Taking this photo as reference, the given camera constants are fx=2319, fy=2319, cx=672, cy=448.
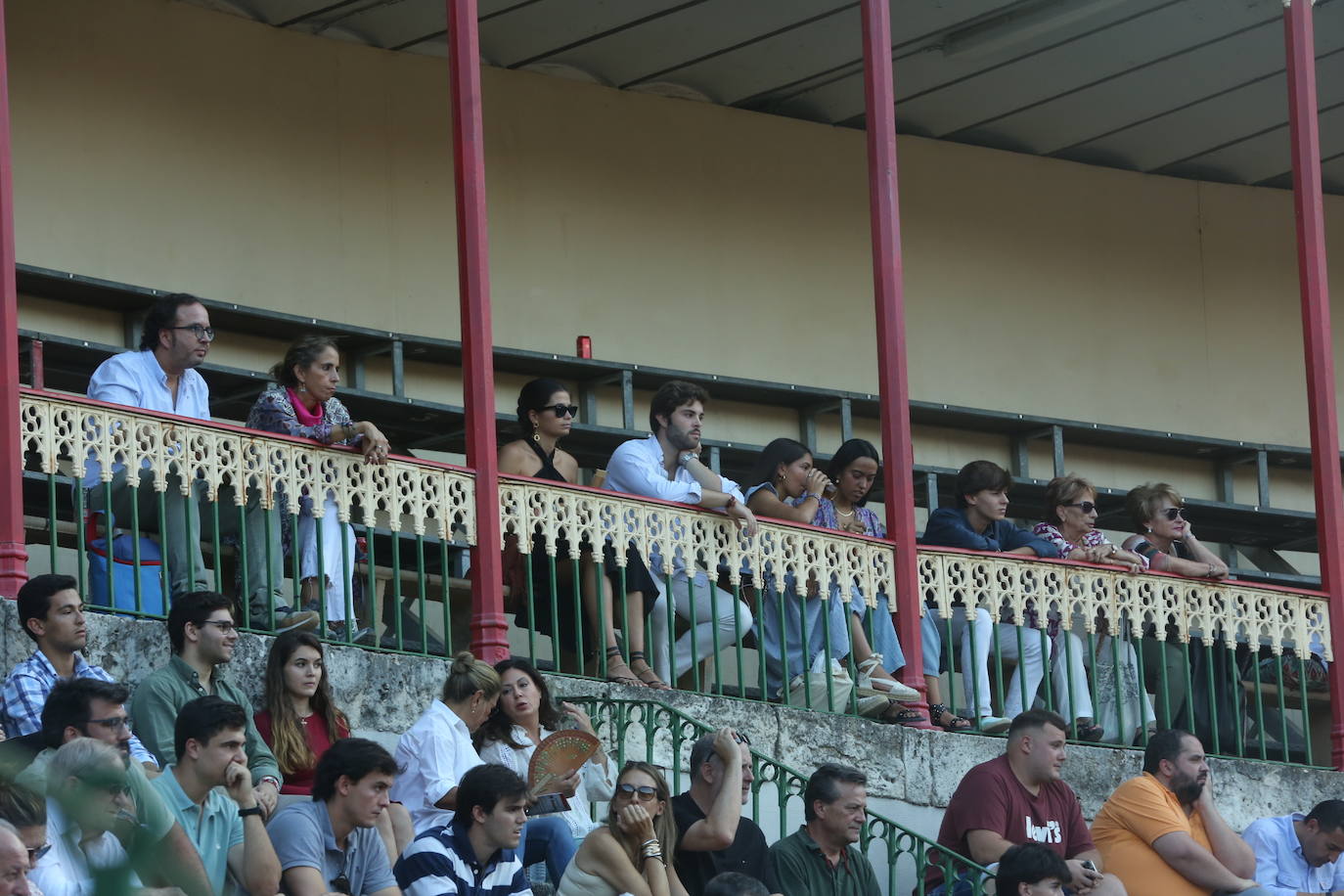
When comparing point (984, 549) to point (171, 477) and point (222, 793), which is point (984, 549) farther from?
point (222, 793)

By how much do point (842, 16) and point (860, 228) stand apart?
2207mm

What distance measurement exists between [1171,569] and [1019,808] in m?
3.07

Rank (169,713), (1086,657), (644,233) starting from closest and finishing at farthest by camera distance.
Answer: (169,713) → (1086,657) → (644,233)

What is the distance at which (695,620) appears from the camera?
9758 mm

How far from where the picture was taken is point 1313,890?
9008 mm

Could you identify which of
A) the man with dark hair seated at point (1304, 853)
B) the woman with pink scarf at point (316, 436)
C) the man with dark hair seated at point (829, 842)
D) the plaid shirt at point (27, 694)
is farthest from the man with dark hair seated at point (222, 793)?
the man with dark hair seated at point (1304, 853)

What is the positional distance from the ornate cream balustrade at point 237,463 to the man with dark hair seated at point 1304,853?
3372mm

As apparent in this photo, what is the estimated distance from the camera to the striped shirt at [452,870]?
6480mm

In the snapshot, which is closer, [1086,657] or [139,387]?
[139,387]

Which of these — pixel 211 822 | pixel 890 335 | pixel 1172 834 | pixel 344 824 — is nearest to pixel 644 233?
pixel 890 335

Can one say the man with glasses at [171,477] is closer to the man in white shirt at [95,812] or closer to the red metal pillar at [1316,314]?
the red metal pillar at [1316,314]

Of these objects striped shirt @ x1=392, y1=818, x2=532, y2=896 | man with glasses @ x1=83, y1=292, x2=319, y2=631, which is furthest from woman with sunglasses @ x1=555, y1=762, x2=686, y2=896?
man with glasses @ x1=83, y1=292, x2=319, y2=631

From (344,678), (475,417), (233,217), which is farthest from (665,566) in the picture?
(233,217)

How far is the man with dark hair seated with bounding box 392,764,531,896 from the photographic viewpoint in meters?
6.50
